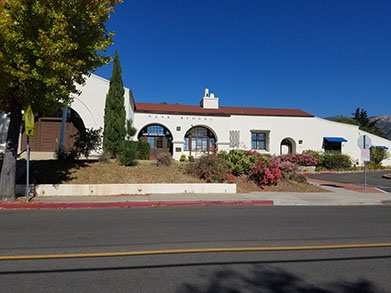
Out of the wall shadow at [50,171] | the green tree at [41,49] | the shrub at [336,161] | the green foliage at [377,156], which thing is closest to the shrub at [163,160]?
the wall shadow at [50,171]

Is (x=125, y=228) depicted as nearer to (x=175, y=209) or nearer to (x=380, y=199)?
(x=175, y=209)

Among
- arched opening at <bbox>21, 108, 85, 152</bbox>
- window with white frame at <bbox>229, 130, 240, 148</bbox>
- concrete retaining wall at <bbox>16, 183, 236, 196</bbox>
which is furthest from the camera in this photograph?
window with white frame at <bbox>229, 130, 240, 148</bbox>

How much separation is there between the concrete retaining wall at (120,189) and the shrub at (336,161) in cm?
1851

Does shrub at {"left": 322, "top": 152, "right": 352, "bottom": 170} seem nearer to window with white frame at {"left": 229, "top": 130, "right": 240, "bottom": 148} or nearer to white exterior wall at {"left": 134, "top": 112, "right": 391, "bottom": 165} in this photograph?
white exterior wall at {"left": 134, "top": 112, "right": 391, "bottom": 165}

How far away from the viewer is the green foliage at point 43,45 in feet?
24.3

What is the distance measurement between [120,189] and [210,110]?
17052mm

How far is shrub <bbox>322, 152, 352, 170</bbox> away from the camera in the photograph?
1019 inches

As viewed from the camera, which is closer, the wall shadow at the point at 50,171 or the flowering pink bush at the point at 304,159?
the wall shadow at the point at 50,171

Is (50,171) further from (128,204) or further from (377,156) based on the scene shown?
(377,156)

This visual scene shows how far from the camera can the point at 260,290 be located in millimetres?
3146

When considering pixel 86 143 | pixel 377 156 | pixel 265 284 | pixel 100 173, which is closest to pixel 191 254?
pixel 265 284

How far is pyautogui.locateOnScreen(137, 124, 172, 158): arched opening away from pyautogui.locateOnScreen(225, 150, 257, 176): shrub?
11.0 metres

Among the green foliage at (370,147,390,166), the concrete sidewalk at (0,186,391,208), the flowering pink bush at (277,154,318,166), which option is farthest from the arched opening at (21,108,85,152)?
the green foliage at (370,147,390,166)

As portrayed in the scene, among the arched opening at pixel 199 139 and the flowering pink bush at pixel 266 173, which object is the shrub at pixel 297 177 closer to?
the flowering pink bush at pixel 266 173
